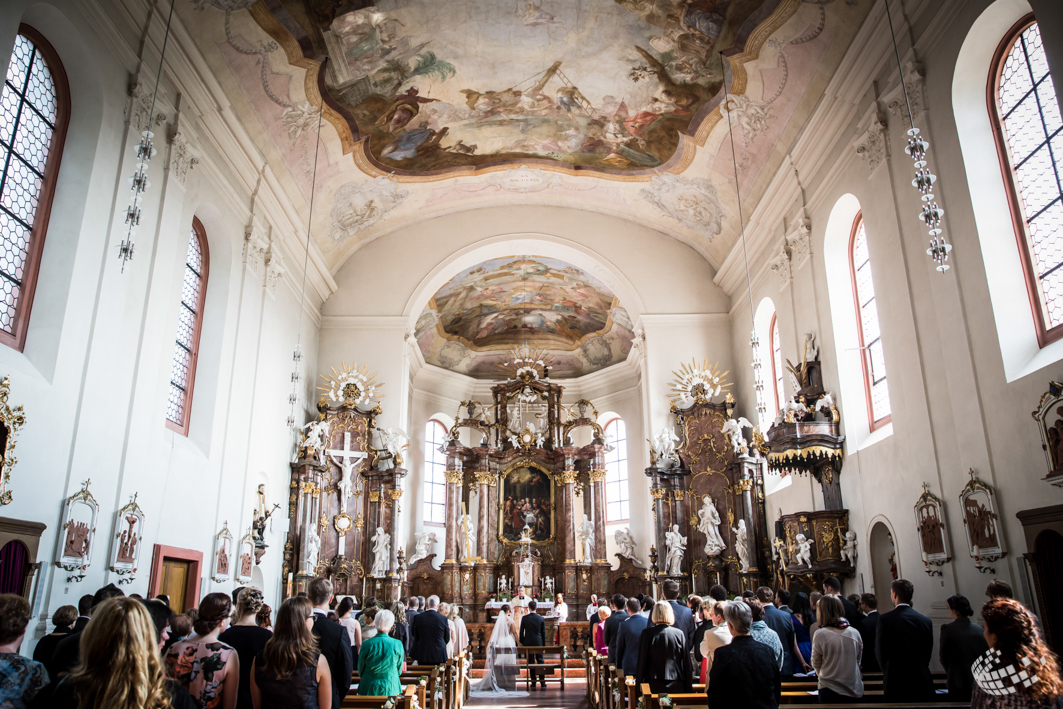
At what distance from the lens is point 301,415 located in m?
17.7

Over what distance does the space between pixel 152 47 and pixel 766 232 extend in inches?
454

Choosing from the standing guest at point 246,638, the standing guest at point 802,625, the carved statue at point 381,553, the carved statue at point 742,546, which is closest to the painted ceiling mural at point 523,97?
the carved statue at point 742,546

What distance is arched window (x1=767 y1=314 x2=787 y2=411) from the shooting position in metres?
16.5

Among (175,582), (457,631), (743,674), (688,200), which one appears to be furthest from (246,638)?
(688,200)

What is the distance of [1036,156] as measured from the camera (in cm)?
888

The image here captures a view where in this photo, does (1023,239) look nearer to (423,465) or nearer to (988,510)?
(988,510)

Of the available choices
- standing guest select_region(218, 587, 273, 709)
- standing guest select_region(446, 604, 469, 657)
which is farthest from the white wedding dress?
standing guest select_region(218, 587, 273, 709)

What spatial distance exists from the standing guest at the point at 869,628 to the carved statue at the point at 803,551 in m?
4.53

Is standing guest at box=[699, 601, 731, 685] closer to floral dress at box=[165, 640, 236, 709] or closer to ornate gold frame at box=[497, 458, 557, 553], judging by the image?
floral dress at box=[165, 640, 236, 709]

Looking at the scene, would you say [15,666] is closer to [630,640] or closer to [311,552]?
[630,640]

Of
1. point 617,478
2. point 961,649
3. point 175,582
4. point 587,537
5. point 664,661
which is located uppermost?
point 617,478

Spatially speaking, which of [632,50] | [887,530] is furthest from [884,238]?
[632,50]

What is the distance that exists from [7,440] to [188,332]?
5595mm

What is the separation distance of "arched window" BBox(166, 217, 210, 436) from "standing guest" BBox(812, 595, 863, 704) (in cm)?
1004
